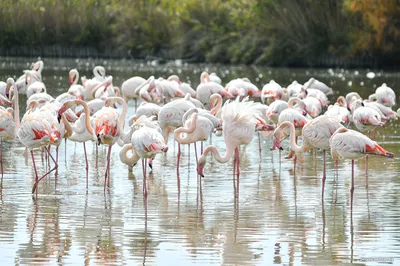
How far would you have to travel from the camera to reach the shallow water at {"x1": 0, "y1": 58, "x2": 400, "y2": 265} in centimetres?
772

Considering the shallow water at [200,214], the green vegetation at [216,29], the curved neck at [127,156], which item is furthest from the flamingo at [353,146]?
the green vegetation at [216,29]

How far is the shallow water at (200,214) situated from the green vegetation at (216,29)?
25.7 m

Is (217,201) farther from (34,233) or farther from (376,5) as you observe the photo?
(376,5)

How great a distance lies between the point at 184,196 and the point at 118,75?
2173 centimetres

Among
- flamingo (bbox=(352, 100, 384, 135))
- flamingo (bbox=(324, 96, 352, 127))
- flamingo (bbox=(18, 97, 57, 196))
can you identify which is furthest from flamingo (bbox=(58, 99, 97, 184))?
flamingo (bbox=(352, 100, 384, 135))

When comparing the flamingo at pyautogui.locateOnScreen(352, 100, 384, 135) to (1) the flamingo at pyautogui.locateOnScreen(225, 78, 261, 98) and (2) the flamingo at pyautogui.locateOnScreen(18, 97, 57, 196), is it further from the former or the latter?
(2) the flamingo at pyautogui.locateOnScreen(18, 97, 57, 196)

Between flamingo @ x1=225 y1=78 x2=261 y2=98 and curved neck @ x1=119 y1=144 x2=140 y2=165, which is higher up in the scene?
flamingo @ x1=225 y1=78 x2=261 y2=98

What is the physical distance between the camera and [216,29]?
143 ft

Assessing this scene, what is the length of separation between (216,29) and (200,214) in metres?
34.5

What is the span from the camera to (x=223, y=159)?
1027 centimetres

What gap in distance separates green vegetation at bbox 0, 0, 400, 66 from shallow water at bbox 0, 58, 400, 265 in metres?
25.7

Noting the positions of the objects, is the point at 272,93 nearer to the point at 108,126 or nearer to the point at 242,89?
the point at 242,89

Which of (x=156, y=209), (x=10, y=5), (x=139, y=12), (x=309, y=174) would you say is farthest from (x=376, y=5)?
(x=156, y=209)

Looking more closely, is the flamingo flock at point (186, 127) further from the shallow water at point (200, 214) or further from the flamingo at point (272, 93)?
the flamingo at point (272, 93)
